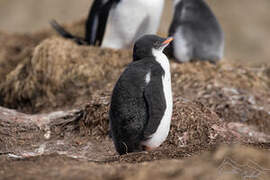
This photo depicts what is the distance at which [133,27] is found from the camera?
695 cm

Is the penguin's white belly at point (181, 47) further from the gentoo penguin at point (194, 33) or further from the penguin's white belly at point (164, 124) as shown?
the penguin's white belly at point (164, 124)

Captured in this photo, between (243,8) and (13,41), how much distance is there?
10.4 meters

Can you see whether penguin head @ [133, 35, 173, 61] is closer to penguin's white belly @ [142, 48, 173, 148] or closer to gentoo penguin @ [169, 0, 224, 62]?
penguin's white belly @ [142, 48, 173, 148]

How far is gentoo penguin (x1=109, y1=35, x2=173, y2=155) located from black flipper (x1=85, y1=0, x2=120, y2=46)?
3380 mm

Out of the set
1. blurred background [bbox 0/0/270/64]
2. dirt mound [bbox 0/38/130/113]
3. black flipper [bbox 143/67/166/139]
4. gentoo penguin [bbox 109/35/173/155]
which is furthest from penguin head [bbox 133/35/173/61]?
blurred background [bbox 0/0/270/64]

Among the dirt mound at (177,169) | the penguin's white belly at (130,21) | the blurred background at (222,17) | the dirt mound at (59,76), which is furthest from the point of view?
the blurred background at (222,17)

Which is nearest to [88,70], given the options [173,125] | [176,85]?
[176,85]

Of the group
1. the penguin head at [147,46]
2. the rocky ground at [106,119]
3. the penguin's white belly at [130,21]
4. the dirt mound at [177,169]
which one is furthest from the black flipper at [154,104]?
the penguin's white belly at [130,21]

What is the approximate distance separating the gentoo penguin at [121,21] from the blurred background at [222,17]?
802cm

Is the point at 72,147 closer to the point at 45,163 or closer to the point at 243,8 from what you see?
the point at 45,163

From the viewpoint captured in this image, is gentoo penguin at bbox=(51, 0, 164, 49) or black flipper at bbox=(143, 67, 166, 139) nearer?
black flipper at bbox=(143, 67, 166, 139)

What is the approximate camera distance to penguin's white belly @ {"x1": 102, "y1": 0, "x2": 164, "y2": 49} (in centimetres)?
676

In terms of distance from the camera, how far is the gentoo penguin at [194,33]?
6.98 metres

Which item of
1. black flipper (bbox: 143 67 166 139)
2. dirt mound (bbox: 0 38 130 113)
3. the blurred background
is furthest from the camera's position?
the blurred background
